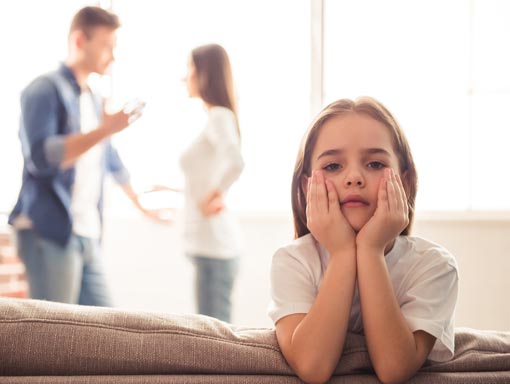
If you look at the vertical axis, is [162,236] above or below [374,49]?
below

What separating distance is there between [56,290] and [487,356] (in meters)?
1.73

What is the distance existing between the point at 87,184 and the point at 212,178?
1.62 ft

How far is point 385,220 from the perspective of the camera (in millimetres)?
1030

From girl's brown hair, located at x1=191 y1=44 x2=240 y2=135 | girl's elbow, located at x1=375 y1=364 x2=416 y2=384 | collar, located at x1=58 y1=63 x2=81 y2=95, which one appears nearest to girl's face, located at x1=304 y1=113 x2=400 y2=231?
girl's elbow, located at x1=375 y1=364 x2=416 y2=384

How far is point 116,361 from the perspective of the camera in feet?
2.69

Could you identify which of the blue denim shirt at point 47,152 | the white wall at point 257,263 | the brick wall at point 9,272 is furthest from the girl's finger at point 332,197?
the brick wall at point 9,272

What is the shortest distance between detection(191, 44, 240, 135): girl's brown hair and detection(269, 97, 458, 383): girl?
1.51m

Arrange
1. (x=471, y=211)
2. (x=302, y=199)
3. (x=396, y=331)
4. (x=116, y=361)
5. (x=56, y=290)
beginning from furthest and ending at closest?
(x=471, y=211) → (x=56, y=290) → (x=302, y=199) → (x=396, y=331) → (x=116, y=361)

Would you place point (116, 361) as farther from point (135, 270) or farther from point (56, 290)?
point (135, 270)

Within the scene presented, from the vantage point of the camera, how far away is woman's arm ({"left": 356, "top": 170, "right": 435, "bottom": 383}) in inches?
34.0

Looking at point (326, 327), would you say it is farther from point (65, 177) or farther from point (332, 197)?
point (65, 177)

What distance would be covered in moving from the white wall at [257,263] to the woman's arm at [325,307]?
2650 mm

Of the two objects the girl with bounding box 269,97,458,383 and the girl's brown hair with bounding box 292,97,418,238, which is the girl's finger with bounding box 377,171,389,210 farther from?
the girl's brown hair with bounding box 292,97,418,238

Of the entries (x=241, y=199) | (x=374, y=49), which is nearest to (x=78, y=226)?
(x=241, y=199)
